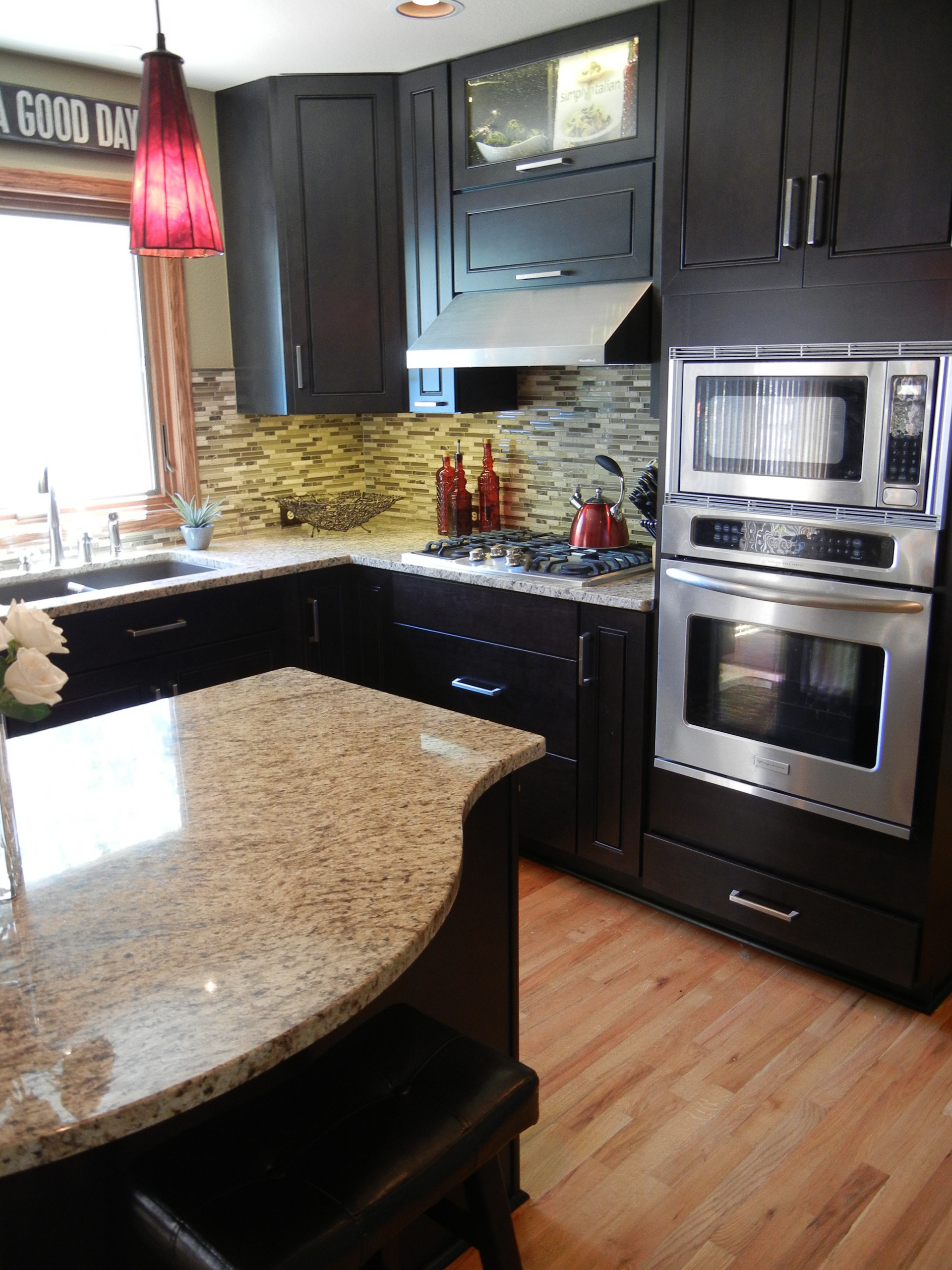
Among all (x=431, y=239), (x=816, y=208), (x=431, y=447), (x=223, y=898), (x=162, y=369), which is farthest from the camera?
(x=431, y=447)

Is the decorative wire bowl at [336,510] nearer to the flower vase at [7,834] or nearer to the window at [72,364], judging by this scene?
the window at [72,364]

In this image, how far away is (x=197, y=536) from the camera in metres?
3.59

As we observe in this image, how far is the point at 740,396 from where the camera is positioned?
2.50 meters

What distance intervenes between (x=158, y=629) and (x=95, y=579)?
1.59 ft

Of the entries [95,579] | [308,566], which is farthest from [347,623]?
[95,579]

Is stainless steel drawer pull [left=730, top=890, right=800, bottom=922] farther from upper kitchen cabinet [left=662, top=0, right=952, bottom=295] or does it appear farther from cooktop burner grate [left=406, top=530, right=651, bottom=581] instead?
upper kitchen cabinet [left=662, top=0, right=952, bottom=295]

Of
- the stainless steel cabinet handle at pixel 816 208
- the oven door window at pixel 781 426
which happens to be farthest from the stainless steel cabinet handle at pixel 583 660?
the stainless steel cabinet handle at pixel 816 208

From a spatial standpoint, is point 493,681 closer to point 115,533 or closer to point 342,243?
point 115,533

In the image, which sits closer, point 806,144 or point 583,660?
point 806,144

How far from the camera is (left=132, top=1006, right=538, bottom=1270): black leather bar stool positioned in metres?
1.04

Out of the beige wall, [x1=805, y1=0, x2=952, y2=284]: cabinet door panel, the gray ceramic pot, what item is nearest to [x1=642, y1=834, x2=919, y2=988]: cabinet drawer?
[x1=805, y1=0, x2=952, y2=284]: cabinet door panel

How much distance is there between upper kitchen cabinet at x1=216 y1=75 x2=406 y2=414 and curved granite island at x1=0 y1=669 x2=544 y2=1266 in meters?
1.84

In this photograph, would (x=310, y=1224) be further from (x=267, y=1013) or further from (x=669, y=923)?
(x=669, y=923)

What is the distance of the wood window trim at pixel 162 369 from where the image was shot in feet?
11.1
